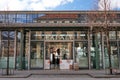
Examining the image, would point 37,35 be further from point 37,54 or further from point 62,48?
point 62,48

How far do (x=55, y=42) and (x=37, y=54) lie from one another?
210 centimetres

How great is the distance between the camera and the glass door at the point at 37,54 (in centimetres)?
2602

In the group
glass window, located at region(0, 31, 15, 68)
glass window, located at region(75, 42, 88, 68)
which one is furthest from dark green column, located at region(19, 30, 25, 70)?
glass window, located at region(75, 42, 88, 68)

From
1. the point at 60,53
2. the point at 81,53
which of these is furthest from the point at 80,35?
the point at 60,53

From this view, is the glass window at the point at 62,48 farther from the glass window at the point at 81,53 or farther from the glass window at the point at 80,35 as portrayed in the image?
the glass window at the point at 80,35

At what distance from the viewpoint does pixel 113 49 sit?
26.5m

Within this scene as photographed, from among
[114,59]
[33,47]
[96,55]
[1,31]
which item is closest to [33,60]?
[33,47]

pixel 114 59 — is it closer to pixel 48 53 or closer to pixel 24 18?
pixel 48 53

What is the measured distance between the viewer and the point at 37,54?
86.3ft

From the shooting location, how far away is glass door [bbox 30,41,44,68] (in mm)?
26016

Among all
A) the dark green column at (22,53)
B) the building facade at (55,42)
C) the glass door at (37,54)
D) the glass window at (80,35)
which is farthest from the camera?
the glass window at (80,35)

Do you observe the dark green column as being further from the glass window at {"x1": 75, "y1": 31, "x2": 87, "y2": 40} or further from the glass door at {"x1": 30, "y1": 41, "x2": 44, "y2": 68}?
the glass window at {"x1": 75, "y1": 31, "x2": 87, "y2": 40}

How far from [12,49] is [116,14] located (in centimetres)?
1053

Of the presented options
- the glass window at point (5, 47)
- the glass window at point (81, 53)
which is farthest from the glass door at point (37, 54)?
the glass window at point (81, 53)
